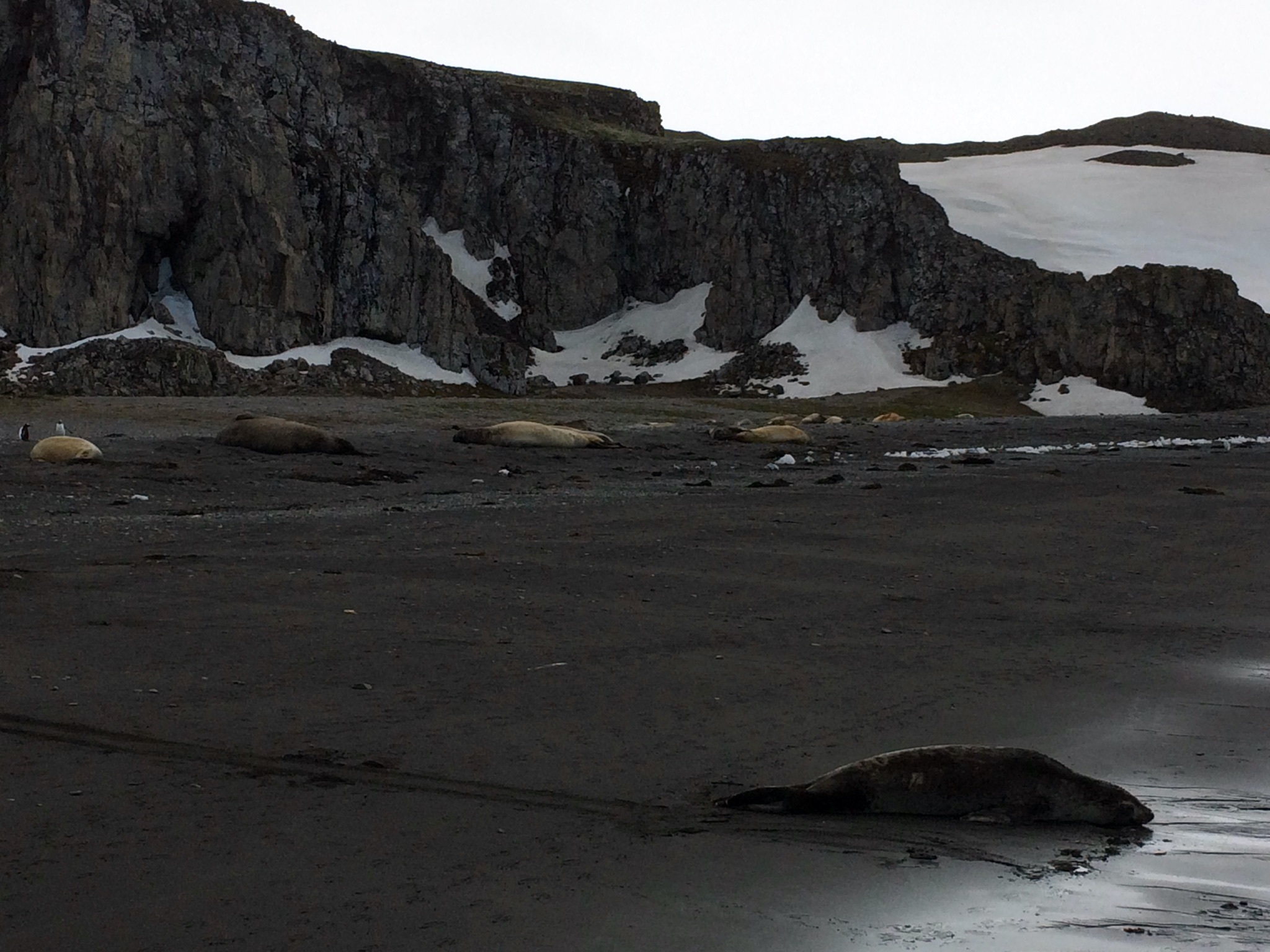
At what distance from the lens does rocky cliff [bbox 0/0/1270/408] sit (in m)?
48.0

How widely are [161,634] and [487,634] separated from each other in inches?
69.2

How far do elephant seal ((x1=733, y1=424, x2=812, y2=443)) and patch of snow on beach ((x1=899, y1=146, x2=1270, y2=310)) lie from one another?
39521 mm

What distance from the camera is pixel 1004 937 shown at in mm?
3684

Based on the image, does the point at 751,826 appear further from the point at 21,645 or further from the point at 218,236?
the point at 218,236

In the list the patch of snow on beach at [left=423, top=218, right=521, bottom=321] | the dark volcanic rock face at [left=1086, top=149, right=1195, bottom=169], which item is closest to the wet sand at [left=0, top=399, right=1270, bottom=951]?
the patch of snow on beach at [left=423, top=218, right=521, bottom=321]

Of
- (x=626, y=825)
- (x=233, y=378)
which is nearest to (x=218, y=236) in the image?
(x=233, y=378)

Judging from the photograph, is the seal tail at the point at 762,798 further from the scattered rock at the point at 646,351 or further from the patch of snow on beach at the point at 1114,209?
the patch of snow on beach at the point at 1114,209

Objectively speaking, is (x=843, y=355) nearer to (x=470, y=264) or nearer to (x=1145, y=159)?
(x=470, y=264)

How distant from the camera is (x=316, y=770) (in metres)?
4.95

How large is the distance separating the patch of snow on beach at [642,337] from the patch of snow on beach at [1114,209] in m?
14.4

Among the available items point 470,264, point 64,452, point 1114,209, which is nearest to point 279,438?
point 64,452

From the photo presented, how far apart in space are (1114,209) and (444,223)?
38.1 m

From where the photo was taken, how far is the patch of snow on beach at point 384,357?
163 feet

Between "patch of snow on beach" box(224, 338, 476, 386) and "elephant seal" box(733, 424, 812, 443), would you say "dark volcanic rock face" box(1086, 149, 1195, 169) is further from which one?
"elephant seal" box(733, 424, 812, 443)
